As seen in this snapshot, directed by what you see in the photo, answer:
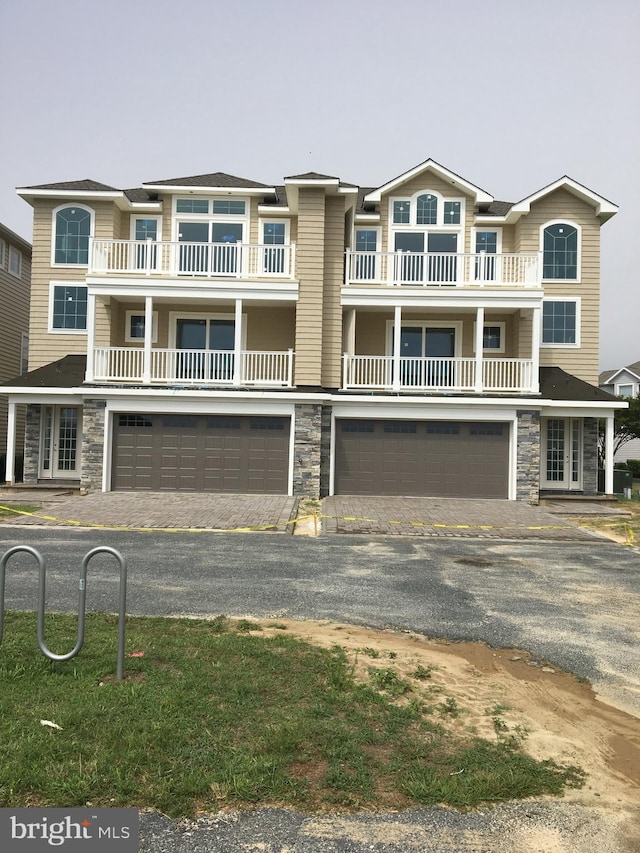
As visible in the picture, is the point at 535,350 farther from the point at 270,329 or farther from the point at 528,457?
the point at 270,329

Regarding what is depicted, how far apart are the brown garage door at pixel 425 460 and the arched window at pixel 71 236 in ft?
36.4

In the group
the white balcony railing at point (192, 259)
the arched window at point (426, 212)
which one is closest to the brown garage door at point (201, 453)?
the white balcony railing at point (192, 259)

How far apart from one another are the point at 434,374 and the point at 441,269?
11.5 ft

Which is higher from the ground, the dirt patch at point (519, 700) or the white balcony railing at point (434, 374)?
the white balcony railing at point (434, 374)

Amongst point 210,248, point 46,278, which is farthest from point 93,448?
point 210,248

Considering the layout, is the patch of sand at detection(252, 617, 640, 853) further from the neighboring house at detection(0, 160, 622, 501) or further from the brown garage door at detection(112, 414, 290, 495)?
the neighboring house at detection(0, 160, 622, 501)

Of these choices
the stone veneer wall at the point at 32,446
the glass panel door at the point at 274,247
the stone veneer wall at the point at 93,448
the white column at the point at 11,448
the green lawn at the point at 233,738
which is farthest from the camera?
the glass panel door at the point at 274,247

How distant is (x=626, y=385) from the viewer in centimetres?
4306

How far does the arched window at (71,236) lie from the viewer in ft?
68.3

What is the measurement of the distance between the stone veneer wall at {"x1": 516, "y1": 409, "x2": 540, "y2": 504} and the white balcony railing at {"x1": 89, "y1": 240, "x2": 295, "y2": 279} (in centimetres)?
872

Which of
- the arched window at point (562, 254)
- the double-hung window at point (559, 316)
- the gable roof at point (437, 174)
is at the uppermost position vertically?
the gable roof at point (437, 174)

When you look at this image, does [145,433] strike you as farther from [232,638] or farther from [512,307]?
[232,638]

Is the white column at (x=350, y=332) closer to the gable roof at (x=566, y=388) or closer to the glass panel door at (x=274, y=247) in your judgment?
the glass panel door at (x=274, y=247)

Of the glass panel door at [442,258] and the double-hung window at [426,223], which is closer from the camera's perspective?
the glass panel door at [442,258]
